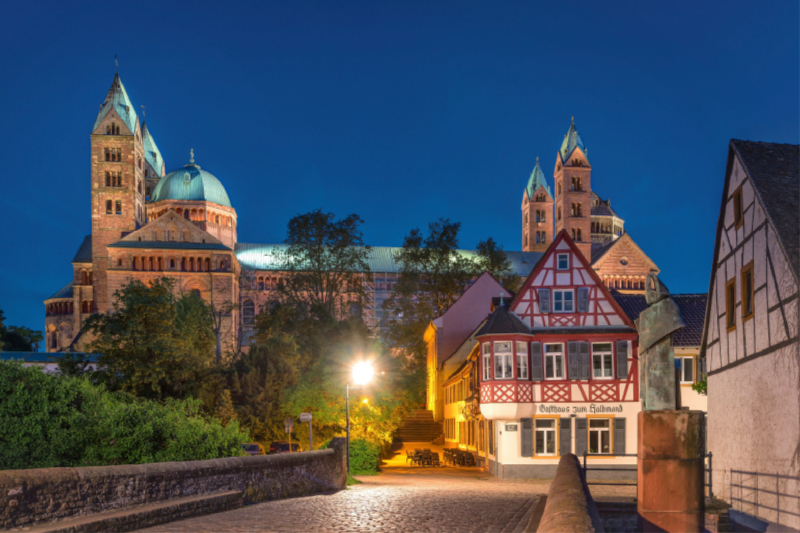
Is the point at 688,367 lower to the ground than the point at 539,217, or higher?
lower

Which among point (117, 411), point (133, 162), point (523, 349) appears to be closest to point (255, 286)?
point (133, 162)

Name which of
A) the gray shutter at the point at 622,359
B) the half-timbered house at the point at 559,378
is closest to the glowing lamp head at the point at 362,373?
the half-timbered house at the point at 559,378

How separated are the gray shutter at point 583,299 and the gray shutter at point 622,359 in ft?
5.99

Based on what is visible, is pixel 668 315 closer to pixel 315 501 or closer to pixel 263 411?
pixel 315 501

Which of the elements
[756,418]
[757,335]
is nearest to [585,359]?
[756,418]

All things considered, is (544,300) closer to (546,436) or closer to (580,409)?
(580,409)

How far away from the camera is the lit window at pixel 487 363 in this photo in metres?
29.1

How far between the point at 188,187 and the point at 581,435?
84114mm

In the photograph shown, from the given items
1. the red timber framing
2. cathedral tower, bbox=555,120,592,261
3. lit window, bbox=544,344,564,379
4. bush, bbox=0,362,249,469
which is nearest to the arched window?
cathedral tower, bbox=555,120,592,261

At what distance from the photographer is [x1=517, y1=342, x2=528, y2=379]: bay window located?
95.1 feet

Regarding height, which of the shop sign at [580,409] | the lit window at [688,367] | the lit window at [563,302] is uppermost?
the lit window at [563,302]

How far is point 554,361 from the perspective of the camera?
1163 inches

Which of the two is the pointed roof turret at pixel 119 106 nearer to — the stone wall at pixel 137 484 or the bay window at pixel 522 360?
the bay window at pixel 522 360

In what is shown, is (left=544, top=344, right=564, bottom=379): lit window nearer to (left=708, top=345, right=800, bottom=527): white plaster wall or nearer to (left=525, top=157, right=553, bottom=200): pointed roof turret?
(left=708, top=345, right=800, bottom=527): white plaster wall
